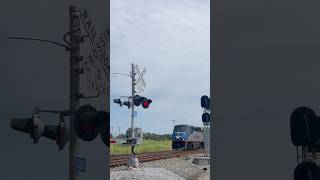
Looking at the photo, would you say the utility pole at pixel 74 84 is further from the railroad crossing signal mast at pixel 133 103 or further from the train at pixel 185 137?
the train at pixel 185 137

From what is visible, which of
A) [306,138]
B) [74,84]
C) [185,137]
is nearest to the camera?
[306,138]

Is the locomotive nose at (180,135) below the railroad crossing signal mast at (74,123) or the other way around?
below

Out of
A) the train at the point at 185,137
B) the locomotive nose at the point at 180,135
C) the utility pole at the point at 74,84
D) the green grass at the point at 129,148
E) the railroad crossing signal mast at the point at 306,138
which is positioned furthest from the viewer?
the green grass at the point at 129,148

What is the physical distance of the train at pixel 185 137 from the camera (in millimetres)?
50562

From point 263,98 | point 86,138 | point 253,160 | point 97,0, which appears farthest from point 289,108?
point 86,138

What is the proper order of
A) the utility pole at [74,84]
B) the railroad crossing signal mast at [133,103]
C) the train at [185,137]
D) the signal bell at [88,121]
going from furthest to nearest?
the train at [185,137], the railroad crossing signal mast at [133,103], the utility pole at [74,84], the signal bell at [88,121]

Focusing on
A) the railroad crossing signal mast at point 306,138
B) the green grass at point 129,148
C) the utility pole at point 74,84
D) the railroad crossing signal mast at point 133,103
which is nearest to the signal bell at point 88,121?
the utility pole at point 74,84

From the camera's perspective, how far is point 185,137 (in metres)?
50.6

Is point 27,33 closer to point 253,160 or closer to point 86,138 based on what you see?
point 86,138

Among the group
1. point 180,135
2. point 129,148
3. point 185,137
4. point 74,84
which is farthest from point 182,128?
point 74,84

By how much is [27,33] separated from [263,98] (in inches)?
236

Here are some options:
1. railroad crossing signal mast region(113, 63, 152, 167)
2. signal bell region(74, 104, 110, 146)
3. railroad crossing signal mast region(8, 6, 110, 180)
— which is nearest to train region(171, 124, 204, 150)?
railroad crossing signal mast region(113, 63, 152, 167)

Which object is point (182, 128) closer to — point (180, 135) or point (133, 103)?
point (180, 135)

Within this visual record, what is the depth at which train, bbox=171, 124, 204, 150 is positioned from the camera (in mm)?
50562
